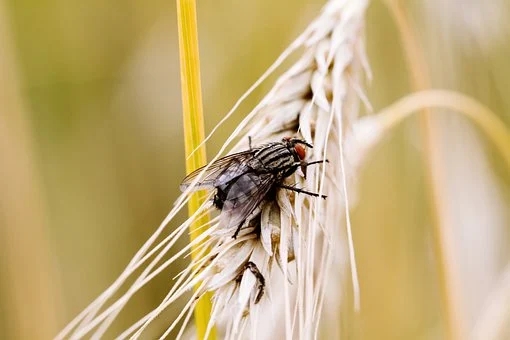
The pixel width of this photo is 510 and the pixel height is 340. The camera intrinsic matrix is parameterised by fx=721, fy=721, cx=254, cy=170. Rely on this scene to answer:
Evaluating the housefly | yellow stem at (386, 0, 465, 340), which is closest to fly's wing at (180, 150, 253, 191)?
the housefly

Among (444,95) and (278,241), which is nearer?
(278,241)

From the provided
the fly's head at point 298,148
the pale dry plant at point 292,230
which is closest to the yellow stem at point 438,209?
the pale dry plant at point 292,230

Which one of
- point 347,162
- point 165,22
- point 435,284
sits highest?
point 165,22

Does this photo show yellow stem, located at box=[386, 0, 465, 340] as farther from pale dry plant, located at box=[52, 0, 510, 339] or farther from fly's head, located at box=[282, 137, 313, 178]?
fly's head, located at box=[282, 137, 313, 178]

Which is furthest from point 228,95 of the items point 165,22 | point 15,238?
point 15,238

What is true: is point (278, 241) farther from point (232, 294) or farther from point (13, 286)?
point (13, 286)

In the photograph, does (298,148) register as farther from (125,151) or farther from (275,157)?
(125,151)

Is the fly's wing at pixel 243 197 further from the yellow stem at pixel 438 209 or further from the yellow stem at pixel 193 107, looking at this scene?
the yellow stem at pixel 438 209
